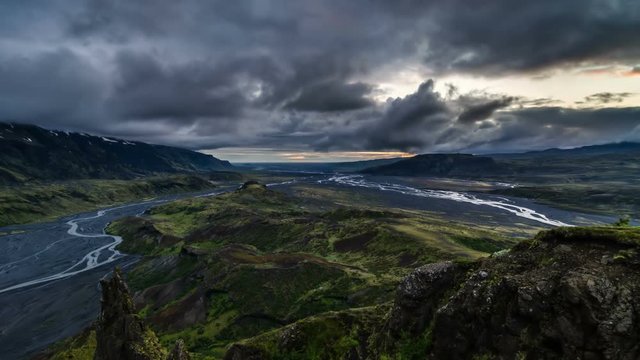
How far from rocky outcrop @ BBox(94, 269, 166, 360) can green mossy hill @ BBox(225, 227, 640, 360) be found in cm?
3159

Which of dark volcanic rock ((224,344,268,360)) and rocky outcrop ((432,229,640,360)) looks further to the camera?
dark volcanic rock ((224,344,268,360))

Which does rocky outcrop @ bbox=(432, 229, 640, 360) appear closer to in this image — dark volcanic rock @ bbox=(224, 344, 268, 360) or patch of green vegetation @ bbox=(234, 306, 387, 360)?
patch of green vegetation @ bbox=(234, 306, 387, 360)

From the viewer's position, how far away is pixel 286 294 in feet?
370

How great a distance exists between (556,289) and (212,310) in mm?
104783

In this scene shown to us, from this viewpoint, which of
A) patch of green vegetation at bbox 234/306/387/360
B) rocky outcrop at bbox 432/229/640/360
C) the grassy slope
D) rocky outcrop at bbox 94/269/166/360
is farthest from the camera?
the grassy slope

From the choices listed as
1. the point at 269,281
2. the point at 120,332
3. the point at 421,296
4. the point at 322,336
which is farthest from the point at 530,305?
the point at 269,281

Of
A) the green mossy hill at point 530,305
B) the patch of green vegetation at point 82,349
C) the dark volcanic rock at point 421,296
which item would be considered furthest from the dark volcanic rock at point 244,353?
the patch of green vegetation at point 82,349

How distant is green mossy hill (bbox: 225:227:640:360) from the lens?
70.5 ft

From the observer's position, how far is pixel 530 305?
24.0 meters

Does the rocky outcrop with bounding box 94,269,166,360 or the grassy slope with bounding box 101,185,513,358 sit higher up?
the rocky outcrop with bounding box 94,269,166,360

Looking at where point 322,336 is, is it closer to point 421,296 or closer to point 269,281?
point 421,296

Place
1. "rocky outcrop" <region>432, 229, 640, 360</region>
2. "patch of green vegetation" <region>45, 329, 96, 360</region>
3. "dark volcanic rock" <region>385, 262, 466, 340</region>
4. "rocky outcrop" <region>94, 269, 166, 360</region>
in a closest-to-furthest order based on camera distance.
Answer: "rocky outcrop" <region>432, 229, 640, 360</region>
"dark volcanic rock" <region>385, 262, 466, 340</region>
"rocky outcrop" <region>94, 269, 166, 360</region>
"patch of green vegetation" <region>45, 329, 96, 360</region>

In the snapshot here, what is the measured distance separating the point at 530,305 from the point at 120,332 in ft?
161

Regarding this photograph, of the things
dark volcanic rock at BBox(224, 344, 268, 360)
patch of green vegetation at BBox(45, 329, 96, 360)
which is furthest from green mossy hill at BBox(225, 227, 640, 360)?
patch of green vegetation at BBox(45, 329, 96, 360)
